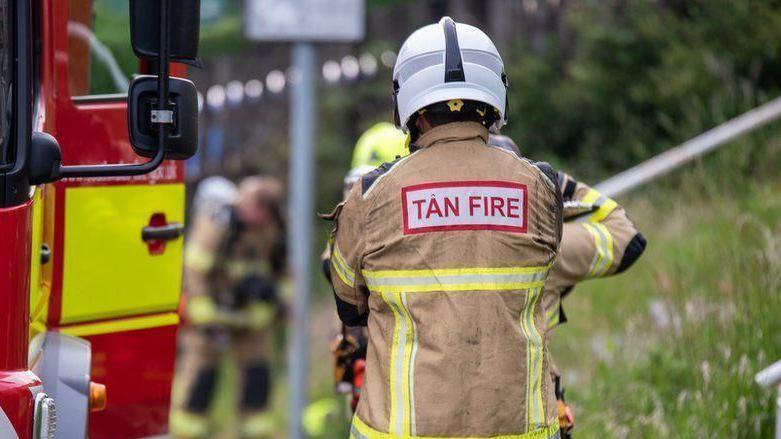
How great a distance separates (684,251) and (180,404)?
4066 millimetres

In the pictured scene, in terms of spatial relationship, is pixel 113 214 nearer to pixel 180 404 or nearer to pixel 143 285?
pixel 143 285

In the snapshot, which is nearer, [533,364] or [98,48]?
[533,364]

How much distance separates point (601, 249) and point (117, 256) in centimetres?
167

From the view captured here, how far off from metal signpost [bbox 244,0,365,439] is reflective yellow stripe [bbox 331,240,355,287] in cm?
378

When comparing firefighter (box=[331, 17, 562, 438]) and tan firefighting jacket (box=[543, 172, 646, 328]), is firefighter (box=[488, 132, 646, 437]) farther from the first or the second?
firefighter (box=[331, 17, 562, 438])

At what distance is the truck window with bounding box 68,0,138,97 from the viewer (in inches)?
154

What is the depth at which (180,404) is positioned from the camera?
8.91m

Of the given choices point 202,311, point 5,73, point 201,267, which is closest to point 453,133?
point 5,73

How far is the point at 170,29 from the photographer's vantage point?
3074mm

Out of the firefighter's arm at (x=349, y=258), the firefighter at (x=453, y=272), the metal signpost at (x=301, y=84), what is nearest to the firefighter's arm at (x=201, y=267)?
the metal signpost at (x=301, y=84)

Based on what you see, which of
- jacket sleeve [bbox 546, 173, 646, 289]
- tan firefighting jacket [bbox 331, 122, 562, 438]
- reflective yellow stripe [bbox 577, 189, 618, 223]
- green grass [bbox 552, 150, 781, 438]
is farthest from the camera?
green grass [bbox 552, 150, 781, 438]

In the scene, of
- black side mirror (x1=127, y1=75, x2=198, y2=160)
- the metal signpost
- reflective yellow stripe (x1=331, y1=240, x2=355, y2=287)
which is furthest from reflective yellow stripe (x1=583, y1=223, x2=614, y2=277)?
the metal signpost

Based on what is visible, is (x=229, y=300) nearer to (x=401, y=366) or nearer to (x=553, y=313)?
(x=553, y=313)

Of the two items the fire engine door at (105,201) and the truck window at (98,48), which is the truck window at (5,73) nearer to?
the fire engine door at (105,201)
